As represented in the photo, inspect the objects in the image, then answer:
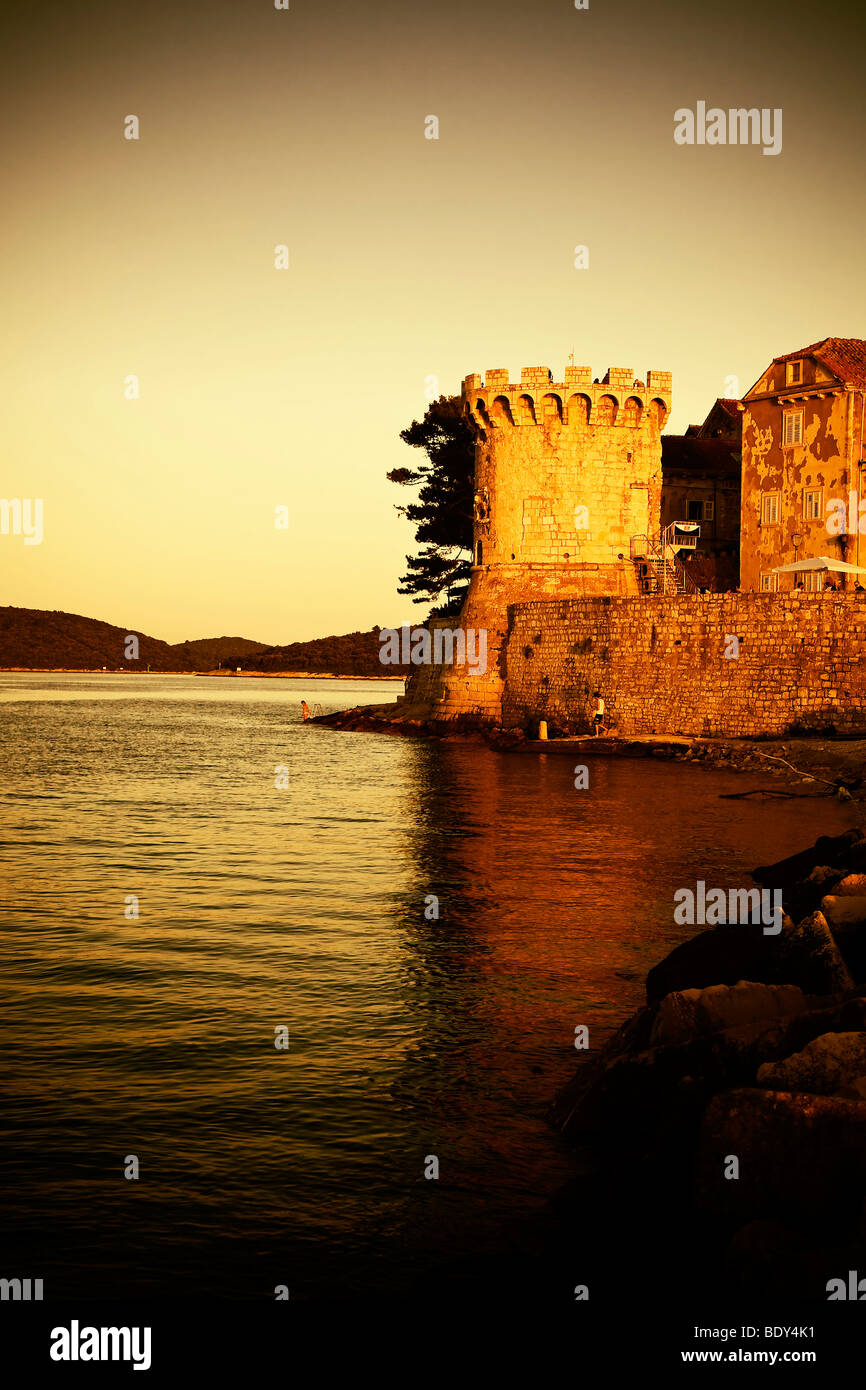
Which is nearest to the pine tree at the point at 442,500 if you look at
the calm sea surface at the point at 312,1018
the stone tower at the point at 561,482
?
the stone tower at the point at 561,482

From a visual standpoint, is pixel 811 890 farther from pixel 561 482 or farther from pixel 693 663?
pixel 561 482

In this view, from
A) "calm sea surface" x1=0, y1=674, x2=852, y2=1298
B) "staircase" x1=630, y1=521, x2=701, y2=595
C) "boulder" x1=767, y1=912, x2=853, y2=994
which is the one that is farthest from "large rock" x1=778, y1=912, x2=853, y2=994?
"staircase" x1=630, y1=521, x2=701, y2=595

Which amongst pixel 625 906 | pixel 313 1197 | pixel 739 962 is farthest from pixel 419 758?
pixel 313 1197

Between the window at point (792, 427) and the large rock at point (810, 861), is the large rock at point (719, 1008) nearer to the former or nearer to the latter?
the large rock at point (810, 861)

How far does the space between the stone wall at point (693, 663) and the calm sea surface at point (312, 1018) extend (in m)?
7.86

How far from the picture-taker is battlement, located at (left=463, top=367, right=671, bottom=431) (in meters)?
37.5

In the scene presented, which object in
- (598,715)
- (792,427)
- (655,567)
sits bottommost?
(598,715)

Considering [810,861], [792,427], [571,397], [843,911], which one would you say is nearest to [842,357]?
[792,427]

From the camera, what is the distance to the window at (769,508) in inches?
1533

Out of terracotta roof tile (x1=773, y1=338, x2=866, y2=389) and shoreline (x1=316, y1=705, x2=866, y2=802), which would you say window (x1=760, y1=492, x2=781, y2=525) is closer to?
terracotta roof tile (x1=773, y1=338, x2=866, y2=389)

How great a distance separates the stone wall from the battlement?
20.1 ft

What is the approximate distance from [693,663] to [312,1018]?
23890 mm

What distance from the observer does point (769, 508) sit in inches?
1543
